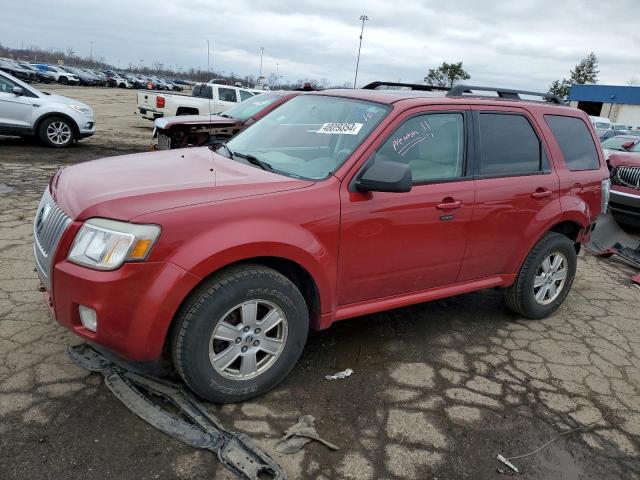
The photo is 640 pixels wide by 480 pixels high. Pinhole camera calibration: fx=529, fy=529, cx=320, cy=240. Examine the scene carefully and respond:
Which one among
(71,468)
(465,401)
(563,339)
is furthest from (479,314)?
(71,468)

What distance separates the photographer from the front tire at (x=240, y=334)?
2.74 meters

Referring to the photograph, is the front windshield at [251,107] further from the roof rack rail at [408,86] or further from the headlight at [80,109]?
the roof rack rail at [408,86]

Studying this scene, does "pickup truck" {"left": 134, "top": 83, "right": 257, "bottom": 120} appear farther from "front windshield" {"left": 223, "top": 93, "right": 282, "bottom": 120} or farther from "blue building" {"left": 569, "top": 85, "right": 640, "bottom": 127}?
"blue building" {"left": 569, "top": 85, "right": 640, "bottom": 127}

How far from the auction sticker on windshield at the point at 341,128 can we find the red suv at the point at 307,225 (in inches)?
0.4

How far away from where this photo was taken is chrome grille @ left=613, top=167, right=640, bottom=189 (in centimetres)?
773

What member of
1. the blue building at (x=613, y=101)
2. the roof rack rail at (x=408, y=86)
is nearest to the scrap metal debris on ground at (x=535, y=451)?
the roof rack rail at (x=408, y=86)

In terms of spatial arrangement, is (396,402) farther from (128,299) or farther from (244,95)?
(244,95)

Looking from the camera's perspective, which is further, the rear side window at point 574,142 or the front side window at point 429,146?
the rear side window at point 574,142

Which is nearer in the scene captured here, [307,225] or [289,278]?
[307,225]

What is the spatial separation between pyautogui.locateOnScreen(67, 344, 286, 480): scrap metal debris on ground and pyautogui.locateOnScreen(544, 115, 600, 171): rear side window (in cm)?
343

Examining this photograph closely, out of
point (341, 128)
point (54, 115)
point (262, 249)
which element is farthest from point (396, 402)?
point (54, 115)

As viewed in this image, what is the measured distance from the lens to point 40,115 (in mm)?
11023

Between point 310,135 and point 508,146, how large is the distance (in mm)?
1536

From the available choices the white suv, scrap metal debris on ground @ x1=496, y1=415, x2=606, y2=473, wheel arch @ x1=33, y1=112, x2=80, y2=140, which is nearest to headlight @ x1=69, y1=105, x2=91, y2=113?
the white suv
